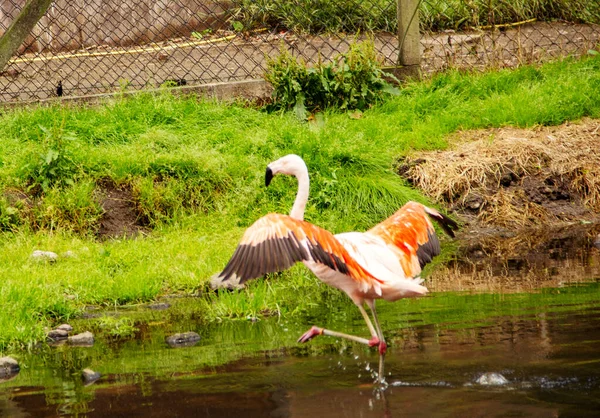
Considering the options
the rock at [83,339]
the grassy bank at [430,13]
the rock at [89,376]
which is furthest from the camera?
the grassy bank at [430,13]

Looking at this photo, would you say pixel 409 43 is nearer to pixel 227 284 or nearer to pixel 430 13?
pixel 430 13

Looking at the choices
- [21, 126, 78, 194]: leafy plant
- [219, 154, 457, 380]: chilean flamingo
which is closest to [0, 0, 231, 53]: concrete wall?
[21, 126, 78, 194]: leafy plant

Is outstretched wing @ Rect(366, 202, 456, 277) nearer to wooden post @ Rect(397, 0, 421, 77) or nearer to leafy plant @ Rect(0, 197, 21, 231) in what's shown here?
leafy plant @ Rect(0, 197, 21, 231)

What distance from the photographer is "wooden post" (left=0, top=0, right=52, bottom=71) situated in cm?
596

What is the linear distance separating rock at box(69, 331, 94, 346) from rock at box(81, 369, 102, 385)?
28.4 inches

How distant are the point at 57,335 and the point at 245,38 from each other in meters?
8.25

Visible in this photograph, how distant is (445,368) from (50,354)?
2.37 meters

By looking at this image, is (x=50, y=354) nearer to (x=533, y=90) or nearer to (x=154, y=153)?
(x=154, y=153)

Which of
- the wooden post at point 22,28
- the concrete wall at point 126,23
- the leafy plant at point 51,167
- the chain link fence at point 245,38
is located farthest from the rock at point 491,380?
the concrete wall at point 126,23

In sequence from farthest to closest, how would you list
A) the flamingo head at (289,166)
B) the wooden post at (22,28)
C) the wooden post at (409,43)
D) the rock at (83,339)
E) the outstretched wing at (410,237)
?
the wooden post at (409,43) → the wooden post at (22,28) → the rock at (83,339) → the outstretched wing at (410,237) → the flamingo head at (289,166)

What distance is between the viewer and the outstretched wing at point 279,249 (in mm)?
4516

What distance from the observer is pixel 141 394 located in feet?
15.5

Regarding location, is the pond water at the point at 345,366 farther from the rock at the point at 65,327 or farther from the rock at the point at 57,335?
the rock at the point at 65,327

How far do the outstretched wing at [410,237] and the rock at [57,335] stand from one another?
6.72 ft
